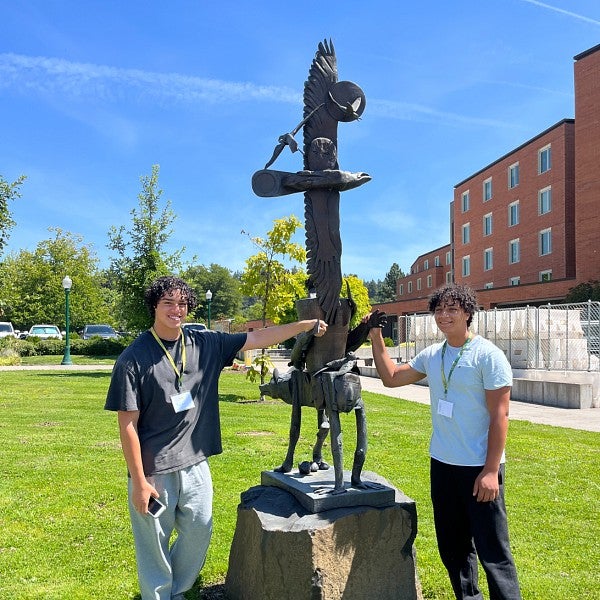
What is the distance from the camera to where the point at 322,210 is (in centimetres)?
366

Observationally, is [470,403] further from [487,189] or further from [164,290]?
[487,189]

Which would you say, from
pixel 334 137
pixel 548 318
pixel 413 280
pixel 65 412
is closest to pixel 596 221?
Result: pixel 548 318

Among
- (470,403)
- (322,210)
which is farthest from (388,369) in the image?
(322,210)

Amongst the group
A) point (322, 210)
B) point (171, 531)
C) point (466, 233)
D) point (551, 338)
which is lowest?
point (171, 531)

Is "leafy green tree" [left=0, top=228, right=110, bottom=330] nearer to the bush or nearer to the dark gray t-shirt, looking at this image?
the bush

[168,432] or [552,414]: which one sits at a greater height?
[168,432]

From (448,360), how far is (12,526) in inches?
166

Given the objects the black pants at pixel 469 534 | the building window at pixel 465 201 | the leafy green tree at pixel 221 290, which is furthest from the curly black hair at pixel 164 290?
the leafy green tree at pixel 221 290

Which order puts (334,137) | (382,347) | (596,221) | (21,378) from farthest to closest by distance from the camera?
1. (596,221)
2. (21,378)
3. (334,137)
4. (382,347)

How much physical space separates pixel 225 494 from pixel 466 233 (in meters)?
37.0

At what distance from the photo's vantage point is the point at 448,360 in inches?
126

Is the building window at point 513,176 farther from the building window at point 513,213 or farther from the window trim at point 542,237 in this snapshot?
the window trim at point 542,237

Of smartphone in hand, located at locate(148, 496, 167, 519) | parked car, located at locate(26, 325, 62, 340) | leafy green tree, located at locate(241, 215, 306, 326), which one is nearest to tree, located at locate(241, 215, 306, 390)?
leafy green tree, located at locate(241, 215, 306, 326)

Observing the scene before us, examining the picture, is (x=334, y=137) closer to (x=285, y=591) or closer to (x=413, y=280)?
(x=285, y=591)
